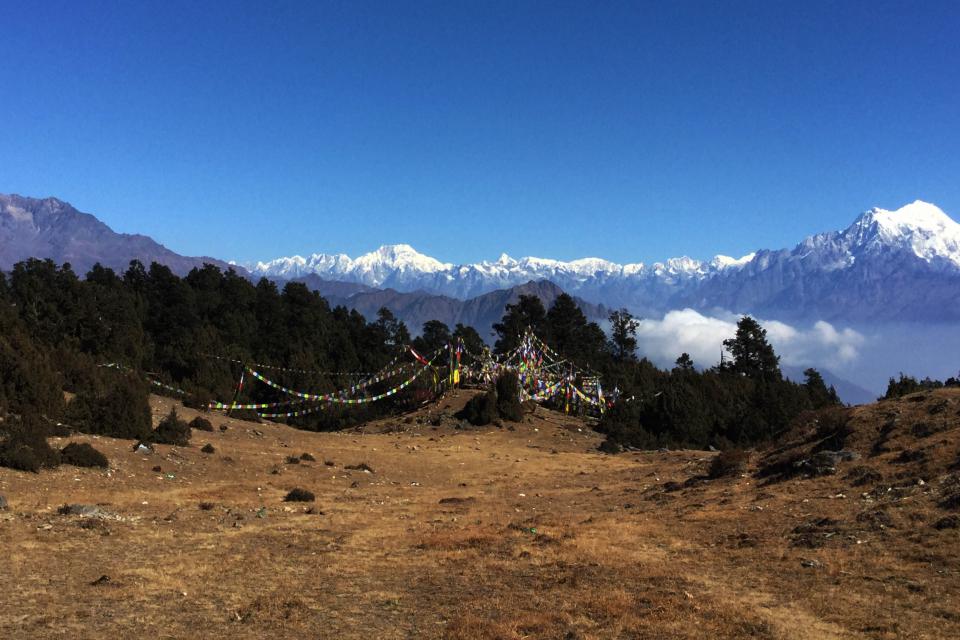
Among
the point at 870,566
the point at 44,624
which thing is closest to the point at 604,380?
the point at 870,566

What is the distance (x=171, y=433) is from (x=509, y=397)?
2502 cm

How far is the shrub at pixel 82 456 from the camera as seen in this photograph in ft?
66.7

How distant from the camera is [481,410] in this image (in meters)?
45.0

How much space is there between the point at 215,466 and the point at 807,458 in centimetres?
2057

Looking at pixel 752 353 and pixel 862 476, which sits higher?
pixel 752 353

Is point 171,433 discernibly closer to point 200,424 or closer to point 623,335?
point 200,424

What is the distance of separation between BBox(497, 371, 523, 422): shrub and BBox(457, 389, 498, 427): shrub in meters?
0.58

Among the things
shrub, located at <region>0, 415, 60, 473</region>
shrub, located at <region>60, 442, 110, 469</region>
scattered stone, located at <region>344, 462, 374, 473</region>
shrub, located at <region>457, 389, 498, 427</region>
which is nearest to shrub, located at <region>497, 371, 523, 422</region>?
shrub, located at <region>457, 389, 498, 427</region>

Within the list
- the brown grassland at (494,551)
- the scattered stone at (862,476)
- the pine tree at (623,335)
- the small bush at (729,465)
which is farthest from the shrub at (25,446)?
the pine tree at (623,335)

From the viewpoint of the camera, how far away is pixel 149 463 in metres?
22.4

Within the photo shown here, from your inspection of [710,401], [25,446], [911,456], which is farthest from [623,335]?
[25,446]

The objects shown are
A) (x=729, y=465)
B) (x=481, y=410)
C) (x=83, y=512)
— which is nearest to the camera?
(x=83, y=512)

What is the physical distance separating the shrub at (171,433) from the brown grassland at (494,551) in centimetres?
128

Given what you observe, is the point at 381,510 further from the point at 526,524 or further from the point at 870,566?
the point at 870,566
